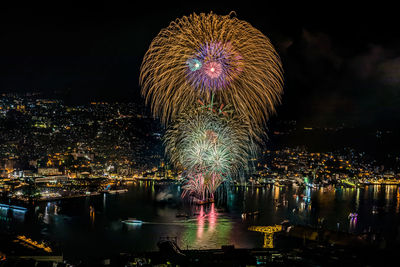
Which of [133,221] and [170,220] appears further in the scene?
[170,220]

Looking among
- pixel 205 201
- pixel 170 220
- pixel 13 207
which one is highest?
pixel 205 201

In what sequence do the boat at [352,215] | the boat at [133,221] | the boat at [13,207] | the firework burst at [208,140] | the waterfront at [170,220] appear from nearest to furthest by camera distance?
the firework burst at [208,140]
the waterfront at [170,220]
the boat at [133,221]
the boat at [352,215]
the boat at [13,207]

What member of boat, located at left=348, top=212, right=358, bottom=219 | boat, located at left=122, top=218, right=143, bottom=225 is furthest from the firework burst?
boat, located at left=348, top=212, right=358, bottom=219

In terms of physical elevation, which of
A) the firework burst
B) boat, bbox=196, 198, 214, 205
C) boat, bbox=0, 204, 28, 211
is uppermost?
the firework burst

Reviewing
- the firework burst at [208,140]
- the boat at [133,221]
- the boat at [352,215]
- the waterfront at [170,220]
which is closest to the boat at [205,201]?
the waterfront at [170,220]

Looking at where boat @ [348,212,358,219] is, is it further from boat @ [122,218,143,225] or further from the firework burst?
boat @ [122,218,143,225]

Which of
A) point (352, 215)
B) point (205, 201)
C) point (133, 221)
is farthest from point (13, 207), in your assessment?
point (352, 215)

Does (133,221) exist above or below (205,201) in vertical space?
below

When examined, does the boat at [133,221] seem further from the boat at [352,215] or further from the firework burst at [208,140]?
the boat at [352,215]

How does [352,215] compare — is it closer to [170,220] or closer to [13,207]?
[170,220]
